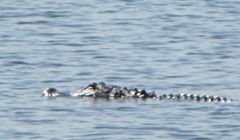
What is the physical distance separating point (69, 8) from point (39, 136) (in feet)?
74.2

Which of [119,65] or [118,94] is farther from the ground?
[119,65]

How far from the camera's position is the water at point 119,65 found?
60.1 ft

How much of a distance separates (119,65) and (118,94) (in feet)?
12.4

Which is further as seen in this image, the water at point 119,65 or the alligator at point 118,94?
the alligator at point 118,94

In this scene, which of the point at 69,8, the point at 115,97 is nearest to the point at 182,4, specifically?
the point at 69,8

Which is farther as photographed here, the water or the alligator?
the alligator

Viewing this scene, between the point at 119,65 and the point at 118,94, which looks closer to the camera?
the point at 118,94

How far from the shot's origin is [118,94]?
21.3 meters

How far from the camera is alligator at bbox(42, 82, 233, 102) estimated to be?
20609 millimetres

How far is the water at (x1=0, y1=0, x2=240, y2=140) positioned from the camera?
60.1 feet

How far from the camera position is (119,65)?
82.2 ft

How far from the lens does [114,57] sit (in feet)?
86.0

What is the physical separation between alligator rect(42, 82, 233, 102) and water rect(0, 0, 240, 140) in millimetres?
293

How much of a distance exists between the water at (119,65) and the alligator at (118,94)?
29 cm
